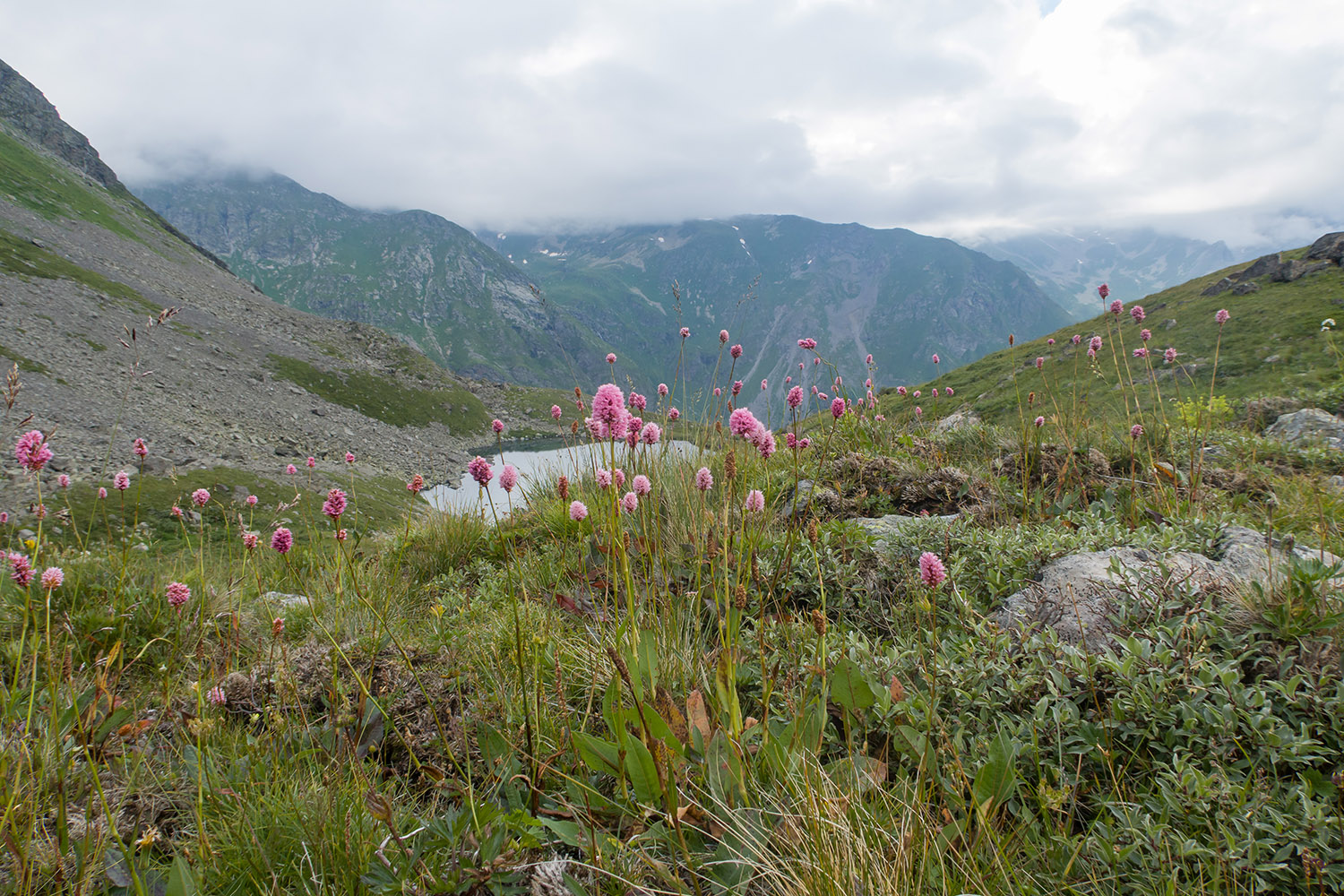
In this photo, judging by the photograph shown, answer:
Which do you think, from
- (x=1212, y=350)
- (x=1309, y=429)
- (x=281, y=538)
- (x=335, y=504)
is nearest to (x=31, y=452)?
(x=281, y=538)

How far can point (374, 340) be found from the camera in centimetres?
8406

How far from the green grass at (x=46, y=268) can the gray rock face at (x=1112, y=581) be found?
73.7 metres

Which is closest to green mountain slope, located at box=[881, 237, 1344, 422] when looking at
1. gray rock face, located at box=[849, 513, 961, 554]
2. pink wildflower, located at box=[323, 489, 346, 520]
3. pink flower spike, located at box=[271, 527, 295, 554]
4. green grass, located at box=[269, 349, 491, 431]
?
gray rock face, located at box=[849, 513, 961, 554]

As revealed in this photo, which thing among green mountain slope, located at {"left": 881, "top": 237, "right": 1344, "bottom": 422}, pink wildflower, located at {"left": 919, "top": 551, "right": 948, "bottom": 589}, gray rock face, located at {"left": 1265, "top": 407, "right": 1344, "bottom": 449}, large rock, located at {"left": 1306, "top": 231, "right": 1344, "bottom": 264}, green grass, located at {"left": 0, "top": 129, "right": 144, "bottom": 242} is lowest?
pink wildflower, located at {"left": 919, "top": 551, "right": 948, "bottom": 589}

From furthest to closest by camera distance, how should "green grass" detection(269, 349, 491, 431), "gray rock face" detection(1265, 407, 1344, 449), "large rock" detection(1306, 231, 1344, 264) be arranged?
"green grass" detection(269, 349, 491, 431)
"large rock" detection(1306, 231, 1344, 264)
"gray rock face" detection(1265, 407, 1344, 449)

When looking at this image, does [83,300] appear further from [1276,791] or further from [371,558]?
[1276,791]

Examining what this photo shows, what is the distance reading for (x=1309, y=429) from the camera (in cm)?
609

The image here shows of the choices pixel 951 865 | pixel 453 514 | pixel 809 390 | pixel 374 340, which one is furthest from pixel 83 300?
pixel 951 865

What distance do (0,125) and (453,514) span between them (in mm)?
137019

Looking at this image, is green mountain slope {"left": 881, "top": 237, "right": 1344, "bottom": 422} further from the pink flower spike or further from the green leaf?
the pink flower spike

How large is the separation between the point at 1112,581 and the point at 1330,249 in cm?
Result: 5093

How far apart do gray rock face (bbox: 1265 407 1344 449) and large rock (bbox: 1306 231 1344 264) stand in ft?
137

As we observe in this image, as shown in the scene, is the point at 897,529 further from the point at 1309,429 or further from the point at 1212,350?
the point at 1212,350

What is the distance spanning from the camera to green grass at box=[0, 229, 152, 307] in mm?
48531
